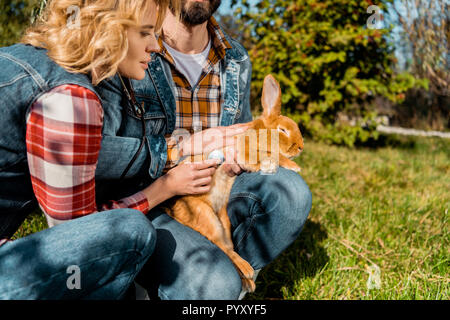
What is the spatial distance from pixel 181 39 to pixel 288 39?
4.11m

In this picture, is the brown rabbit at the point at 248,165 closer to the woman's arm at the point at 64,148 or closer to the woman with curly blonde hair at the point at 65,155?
the woman with curly blonde hair at the point at 65,155

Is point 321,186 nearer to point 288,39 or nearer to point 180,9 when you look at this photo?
point 180,9

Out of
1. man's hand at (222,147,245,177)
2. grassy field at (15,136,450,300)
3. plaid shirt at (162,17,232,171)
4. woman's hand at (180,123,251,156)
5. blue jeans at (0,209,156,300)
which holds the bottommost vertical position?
grassy field at (15,136,450,300)

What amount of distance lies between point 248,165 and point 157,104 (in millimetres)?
630

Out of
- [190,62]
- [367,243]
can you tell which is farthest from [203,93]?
[367,243]

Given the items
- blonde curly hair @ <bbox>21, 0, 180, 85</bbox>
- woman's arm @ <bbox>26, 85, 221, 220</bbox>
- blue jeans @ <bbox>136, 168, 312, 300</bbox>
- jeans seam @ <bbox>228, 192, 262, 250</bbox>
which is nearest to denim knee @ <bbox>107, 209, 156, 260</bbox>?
woman's arm @ <bbox>26, 85, 221, 220</bbox>

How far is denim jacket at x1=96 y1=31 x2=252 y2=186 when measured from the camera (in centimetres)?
169

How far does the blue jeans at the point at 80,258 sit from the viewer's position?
1249 millimetres

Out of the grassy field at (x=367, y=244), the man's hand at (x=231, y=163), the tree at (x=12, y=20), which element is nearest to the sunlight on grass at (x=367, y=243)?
the grassy field at (x=367, y=244)

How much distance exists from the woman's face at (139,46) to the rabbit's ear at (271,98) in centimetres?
58

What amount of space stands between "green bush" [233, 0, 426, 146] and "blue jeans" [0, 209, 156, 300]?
184 inches

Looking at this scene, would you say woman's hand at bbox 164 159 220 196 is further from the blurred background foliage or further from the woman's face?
the blurred background foliage

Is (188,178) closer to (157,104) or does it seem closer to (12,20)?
(157,104)

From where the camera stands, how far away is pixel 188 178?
1.86 m
